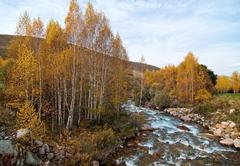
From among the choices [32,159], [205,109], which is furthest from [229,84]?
[32,159]

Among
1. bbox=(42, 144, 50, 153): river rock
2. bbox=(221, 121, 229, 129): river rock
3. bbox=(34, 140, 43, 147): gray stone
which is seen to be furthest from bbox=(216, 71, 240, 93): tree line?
bbox=(34, 140, 43, 147): gray stone

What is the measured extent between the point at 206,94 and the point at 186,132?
1851 cm

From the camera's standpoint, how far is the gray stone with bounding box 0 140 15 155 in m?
10.8

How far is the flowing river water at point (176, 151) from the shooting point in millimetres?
15764

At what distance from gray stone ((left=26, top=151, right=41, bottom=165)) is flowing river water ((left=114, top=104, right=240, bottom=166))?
5662mm

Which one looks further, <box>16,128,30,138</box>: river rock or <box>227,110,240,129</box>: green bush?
<box>227,110,240,129</box>: green bush

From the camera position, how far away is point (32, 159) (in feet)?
37.9

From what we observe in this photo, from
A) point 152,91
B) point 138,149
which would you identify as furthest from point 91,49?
point 152,91

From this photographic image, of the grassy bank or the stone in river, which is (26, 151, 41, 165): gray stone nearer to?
the stone in river

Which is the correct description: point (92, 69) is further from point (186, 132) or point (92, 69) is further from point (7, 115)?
point (186, 132)

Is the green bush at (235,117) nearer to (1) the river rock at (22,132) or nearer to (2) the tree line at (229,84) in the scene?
(1) the river rock at (22,132)

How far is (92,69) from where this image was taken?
840 inches

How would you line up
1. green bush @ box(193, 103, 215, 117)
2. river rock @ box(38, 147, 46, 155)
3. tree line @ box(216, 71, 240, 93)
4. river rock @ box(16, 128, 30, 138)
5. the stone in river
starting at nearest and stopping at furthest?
river rock @ box(16, 128, 30, 138) < river rock @ box(38, 147, 46, 155) < the stone in river < green bush @ box(193, 103, 215, 117) < tree line @ box(216, 71, 240, 93)

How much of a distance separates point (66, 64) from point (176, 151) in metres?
12.0
